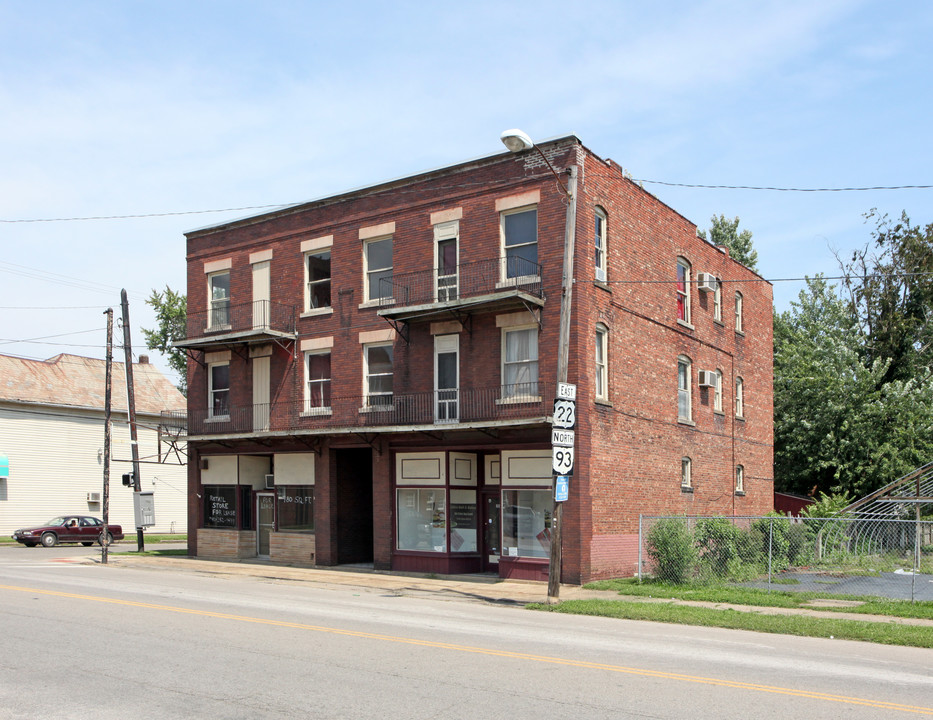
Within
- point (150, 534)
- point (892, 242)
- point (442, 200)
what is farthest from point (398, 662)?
point (150, 534)

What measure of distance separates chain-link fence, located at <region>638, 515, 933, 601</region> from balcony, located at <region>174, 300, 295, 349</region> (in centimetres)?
1269

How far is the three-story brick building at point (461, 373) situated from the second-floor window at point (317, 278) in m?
0.09

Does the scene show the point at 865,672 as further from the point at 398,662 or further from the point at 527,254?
the point at 527,254

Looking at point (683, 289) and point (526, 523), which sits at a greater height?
point (683, 289)

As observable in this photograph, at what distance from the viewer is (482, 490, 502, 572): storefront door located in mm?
23766

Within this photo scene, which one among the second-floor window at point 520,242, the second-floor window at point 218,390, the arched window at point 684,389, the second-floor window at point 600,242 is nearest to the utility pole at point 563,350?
the second-floor window at point 520,242

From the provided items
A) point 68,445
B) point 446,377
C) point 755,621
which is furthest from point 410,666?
point 68,445

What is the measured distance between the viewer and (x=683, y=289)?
27.5 m

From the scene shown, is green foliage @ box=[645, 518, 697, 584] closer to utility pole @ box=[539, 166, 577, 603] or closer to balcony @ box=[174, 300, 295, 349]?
utility pole @ box=[539, 166, 577, 603]

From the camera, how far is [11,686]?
29.6 ft

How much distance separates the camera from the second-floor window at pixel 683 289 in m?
27.2

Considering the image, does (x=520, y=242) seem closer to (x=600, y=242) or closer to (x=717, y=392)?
(x=600, y=242)

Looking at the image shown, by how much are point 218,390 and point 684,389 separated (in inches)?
586

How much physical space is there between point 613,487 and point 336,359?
8.92 metres
